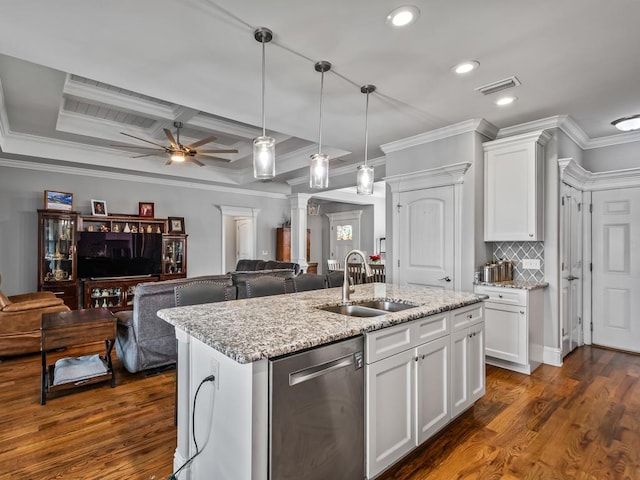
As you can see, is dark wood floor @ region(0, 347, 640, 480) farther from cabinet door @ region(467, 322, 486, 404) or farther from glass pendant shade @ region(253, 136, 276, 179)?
glass pendant shade @ region(253, 136, 276, 179)

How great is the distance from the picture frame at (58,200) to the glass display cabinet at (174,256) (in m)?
1.55

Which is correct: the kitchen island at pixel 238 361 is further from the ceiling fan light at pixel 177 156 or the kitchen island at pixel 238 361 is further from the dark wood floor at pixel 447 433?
the ceiling fan light at pixel 177 156

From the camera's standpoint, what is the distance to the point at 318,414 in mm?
1497

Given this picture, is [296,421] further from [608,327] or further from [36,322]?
[608,327]

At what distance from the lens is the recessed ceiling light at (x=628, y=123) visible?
3.46 m

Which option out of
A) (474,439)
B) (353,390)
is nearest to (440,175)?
(474,439)

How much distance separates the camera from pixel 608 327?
426cm

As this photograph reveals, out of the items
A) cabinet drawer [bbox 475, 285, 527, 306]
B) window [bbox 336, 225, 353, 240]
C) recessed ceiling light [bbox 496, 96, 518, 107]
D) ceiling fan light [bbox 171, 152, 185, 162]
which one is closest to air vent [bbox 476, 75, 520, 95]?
recessed ceiling light [bbox 496, 96, 518, 107]

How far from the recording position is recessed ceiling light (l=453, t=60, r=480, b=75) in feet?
8.34

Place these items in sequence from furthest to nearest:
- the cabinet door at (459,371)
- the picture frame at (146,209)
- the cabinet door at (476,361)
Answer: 1. the picture frame at (146,209)
2. the cabinet door at (476,361)
3. the cabinet door at (459,371)

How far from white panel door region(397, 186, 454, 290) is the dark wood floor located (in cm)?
126

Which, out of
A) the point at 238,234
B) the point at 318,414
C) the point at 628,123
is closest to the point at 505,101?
the point at 628,123

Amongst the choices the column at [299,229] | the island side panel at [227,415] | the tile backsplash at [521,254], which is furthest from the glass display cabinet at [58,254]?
the tile backsplash at [521,254]

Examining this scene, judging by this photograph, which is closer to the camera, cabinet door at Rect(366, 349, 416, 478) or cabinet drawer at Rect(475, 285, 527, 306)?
cabinet door at Rect(366, 349, 416, 478)
